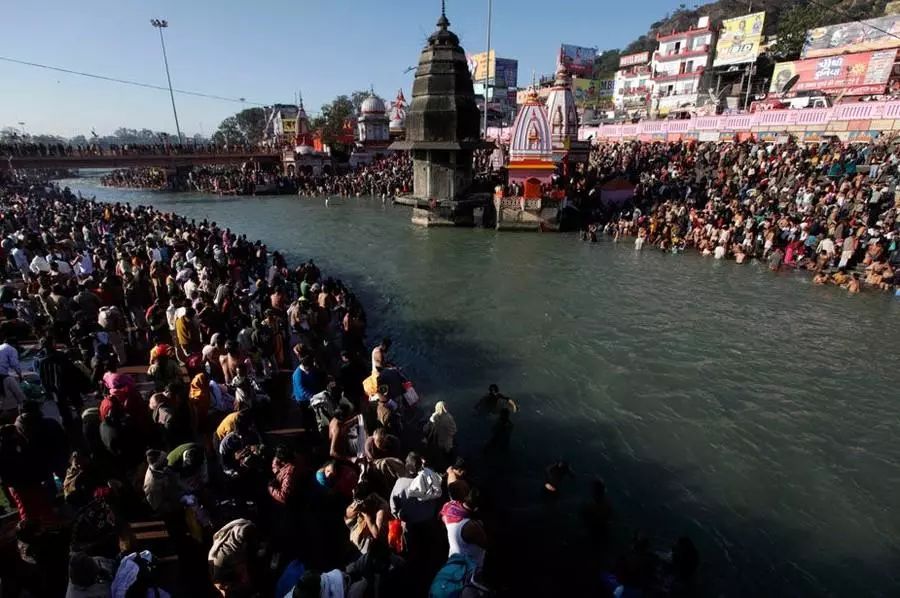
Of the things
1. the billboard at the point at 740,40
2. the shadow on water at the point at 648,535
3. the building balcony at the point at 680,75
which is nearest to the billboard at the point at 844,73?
the billboard at the point at 740,40

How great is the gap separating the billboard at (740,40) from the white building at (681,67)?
6.18 feet

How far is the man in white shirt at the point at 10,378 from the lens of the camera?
5.73 metres

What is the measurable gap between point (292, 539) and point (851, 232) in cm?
1878

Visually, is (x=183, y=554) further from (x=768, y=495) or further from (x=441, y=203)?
(x=441, y=203)

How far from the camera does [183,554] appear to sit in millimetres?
4453

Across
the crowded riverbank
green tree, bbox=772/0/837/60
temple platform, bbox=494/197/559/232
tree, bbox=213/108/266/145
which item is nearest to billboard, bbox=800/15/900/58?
green tree, bbox=772/0/837/60

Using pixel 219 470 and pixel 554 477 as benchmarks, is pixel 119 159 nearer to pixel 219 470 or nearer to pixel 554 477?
pixel 219 470

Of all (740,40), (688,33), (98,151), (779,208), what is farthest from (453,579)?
(688,33)

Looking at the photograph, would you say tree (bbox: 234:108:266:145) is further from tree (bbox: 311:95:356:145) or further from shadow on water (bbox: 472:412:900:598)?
shadow on water (bbox: 472:412:900:598)

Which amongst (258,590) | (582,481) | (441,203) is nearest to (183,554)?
(258,590)

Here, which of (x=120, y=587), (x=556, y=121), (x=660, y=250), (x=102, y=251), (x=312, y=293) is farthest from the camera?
(x=556, y=121)

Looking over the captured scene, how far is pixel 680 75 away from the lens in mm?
53750

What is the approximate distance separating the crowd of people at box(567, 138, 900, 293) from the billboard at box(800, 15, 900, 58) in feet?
59.6

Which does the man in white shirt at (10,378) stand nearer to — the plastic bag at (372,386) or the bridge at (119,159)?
the plastic bag at (372,386)
